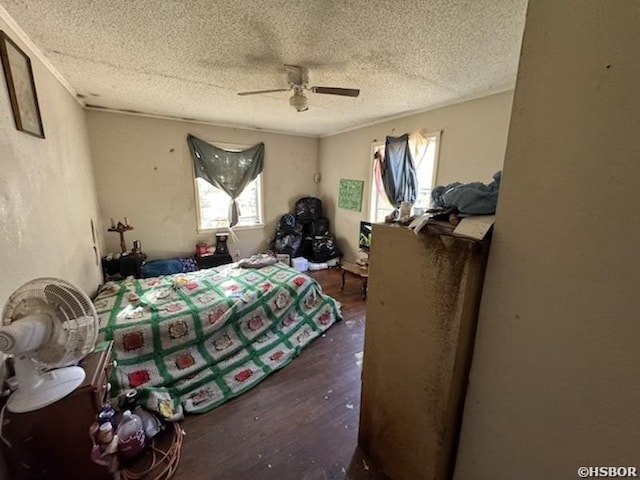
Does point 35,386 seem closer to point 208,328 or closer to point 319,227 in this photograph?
point 208,328

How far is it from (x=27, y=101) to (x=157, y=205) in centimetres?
216

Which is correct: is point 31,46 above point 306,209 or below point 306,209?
above

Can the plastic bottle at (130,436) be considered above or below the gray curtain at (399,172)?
below

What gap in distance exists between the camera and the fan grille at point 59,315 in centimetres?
97

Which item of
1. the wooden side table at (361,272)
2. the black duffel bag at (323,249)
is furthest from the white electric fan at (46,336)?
the black duffel bag at (323,249)

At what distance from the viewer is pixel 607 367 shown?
0.60m

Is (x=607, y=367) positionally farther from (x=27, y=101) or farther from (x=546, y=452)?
(x=27, y=101)

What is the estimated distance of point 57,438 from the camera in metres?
1.04

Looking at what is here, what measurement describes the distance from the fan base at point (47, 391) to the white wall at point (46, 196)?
40 centimetres

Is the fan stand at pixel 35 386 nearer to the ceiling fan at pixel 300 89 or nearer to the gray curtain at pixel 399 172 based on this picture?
the ceiling fan at pixel 300 89

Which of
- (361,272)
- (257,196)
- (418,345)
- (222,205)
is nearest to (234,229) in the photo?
(222,205)

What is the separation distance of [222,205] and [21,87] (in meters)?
2.72

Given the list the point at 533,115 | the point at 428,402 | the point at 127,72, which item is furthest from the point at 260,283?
the point at 533,115

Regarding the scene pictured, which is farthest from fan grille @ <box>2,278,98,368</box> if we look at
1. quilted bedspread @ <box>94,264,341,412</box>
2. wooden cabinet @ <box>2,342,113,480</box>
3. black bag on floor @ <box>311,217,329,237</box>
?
black bag on floor @ <box>311,217,329,237</box>
